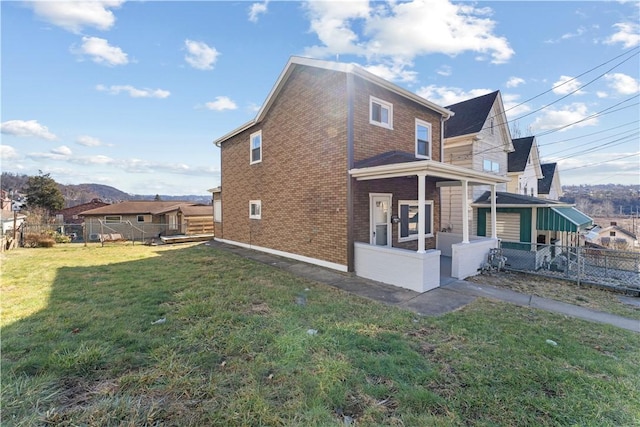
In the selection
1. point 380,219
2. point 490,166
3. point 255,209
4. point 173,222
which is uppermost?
point 490,166

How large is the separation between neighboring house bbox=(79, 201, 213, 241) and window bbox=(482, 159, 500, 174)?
23.0 m

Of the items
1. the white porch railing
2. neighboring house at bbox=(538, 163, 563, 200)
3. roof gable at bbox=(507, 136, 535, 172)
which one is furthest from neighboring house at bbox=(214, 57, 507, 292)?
neighboring house at bbox=(538, 163, 563, 200)

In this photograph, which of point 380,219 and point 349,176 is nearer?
point 349,176

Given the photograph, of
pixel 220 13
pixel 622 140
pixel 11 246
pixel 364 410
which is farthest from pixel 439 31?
pixel 11 246

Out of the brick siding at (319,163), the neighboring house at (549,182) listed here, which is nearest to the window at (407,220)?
the brick siding at (319,163)

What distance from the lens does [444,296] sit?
6746mm

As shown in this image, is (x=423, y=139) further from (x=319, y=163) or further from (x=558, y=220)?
(x=558, y=220)

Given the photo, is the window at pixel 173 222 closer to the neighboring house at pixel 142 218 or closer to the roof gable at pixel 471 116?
the neighboring house at pixel 142 218

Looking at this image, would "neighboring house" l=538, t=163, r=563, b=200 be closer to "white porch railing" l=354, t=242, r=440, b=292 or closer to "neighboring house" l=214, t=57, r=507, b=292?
"neighboring house" l=214, t=57, r=507, b=292

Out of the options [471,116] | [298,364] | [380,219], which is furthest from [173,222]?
[298,364]

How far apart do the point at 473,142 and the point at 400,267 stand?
37.6 ft

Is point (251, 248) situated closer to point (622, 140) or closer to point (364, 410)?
point (364, 410)

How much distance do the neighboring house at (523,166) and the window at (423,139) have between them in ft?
33.8

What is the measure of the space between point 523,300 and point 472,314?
215 cm
